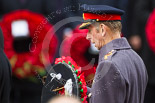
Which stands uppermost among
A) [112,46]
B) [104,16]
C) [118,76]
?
[104,16]

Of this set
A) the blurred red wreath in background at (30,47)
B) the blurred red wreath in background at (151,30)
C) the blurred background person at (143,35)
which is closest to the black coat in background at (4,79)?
the blurred red wreath in background at (30,47)

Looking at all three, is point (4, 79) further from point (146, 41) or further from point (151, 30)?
point (146, 41)

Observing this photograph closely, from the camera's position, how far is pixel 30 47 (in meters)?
6.95

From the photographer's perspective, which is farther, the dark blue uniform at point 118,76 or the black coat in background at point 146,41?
the black coat in background at point 146,41

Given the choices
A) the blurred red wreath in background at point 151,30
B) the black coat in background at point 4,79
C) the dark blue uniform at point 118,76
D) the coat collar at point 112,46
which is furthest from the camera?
the blurred red wreath in background at point 151,30

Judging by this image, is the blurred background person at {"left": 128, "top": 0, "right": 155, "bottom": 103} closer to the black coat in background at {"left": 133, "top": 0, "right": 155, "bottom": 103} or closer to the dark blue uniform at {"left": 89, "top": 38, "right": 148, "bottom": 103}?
the black coat in background at {"left": 133, "top": 0, "right": 155, "bottom": 103}

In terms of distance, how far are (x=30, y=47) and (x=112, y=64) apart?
11.1ft

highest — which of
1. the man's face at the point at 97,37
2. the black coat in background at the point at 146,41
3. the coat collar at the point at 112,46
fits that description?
the man's face at the point at 97,37

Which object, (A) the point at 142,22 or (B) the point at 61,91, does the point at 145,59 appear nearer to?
(A) the point at 142,22

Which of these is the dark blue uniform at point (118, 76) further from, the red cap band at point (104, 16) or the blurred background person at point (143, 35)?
the blurred background person at point (143, 35)

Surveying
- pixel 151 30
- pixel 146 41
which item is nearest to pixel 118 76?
pixel 151 30

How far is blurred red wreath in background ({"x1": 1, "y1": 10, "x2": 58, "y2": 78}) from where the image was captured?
22.5ft

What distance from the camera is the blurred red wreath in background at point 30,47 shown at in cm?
684

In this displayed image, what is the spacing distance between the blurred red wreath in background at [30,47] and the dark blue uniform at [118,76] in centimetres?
290
